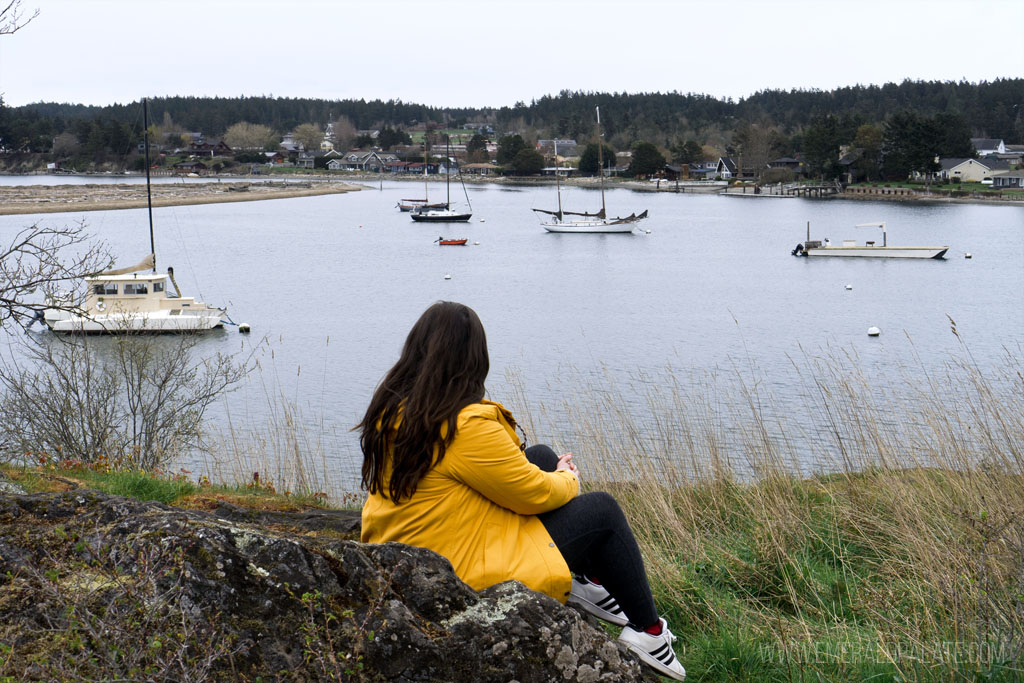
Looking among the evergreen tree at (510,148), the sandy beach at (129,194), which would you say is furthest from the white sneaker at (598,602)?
the evergreen tree at (510,148)

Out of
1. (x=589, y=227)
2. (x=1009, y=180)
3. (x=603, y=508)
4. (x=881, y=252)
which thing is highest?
(x=1009, y=180)

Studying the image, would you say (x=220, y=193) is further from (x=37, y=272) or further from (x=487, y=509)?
(x=487, y=509)

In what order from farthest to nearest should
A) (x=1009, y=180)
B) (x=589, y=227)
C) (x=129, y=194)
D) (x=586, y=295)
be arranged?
(x=1009, y=180) < (x=129, y=194) < (x=589, y=227) < (x=586, y=295)

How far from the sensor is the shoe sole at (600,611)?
112 inches

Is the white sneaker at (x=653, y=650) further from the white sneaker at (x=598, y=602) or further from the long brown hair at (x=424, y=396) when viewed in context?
the long brown hair at (x=424, y=396)

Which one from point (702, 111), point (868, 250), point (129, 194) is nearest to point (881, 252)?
point (868, 250)

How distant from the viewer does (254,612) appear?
2131 millimetres

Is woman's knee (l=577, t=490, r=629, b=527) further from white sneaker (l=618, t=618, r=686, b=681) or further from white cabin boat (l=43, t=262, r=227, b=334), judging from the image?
white cabin boat (l=43, t=262, r=227, b=334)

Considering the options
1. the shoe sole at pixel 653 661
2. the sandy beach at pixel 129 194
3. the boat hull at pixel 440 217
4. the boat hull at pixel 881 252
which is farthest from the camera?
the sandy beach at pixel 129 194

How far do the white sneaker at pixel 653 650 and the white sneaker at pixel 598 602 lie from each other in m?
0.09

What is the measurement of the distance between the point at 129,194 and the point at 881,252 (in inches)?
2605

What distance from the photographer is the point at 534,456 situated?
3164 mm

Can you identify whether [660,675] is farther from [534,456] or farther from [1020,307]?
[1020,307]

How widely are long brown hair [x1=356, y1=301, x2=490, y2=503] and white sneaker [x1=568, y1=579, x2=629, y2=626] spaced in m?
0.64
